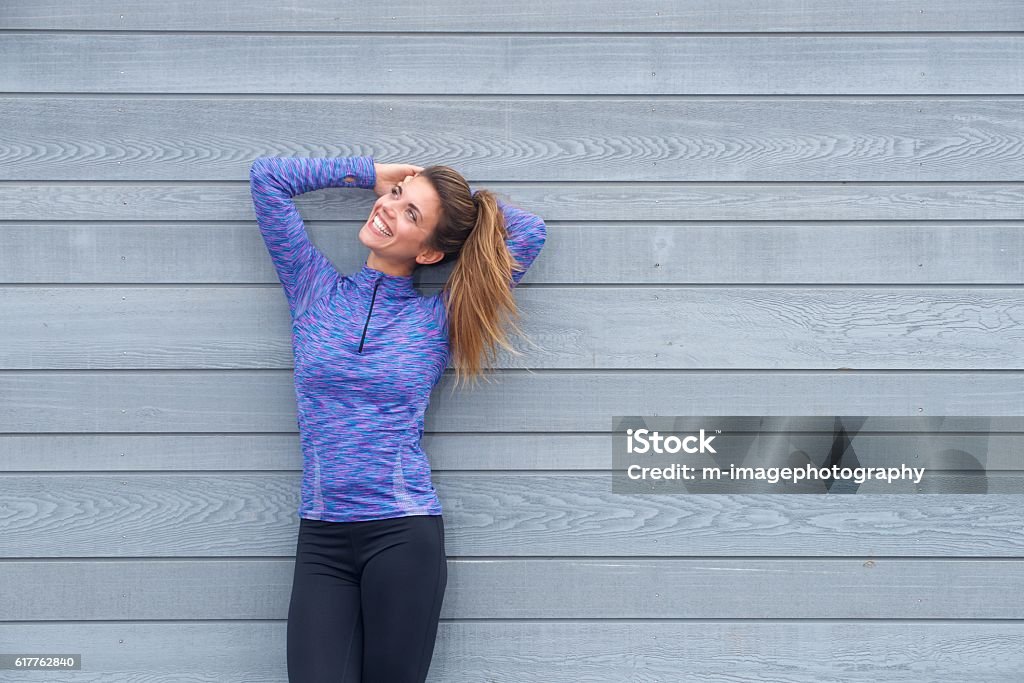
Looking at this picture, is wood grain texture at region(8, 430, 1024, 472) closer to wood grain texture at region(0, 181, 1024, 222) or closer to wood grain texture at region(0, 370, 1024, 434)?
wood grain texture at region(0, 370, 1024, 434)

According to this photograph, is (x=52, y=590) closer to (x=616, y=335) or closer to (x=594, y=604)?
(x=594, y=604)

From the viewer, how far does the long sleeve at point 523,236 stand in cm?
220

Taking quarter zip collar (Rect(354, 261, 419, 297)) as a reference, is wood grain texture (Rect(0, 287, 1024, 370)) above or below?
below

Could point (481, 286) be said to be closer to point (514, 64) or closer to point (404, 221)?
point (404, 221)

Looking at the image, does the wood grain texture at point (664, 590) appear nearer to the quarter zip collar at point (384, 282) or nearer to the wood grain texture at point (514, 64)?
the quarter zip collar at point (384, 282)

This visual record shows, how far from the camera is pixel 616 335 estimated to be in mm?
2355

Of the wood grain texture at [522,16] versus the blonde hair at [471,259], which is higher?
the wood grain texture at [522,16]

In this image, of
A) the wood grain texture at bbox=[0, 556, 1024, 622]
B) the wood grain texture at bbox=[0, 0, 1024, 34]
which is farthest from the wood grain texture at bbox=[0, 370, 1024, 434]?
the wood grain texture at bbox=[0, 0, 1024, 34]

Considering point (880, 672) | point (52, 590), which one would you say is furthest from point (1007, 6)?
point (52, 590)

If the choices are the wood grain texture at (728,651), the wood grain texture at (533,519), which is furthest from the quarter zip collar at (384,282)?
the wood grain texture at (728,651)

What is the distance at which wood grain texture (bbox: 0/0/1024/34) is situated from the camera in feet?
7.64

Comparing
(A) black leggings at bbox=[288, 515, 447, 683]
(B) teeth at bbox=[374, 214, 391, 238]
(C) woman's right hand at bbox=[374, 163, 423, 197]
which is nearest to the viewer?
(A) black leggings at bbox=[288, 515, 447, 683]

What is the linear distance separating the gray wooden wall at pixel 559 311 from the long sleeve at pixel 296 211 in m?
0.14

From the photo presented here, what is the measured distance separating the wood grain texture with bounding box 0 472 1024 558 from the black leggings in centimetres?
29
